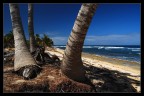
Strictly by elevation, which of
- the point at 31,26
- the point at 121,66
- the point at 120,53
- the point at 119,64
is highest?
the point at 31,26

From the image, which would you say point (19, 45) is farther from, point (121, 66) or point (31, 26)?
point (121, 66)

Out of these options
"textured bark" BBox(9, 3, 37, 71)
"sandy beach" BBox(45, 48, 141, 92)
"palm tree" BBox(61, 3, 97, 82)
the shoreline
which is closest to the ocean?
the shoreline

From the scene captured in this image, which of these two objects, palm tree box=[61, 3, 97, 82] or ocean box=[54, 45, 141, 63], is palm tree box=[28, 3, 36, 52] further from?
ocean box=[54, 45, 141, 63]

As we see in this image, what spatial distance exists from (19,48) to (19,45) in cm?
10

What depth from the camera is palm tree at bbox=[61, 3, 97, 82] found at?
521cm

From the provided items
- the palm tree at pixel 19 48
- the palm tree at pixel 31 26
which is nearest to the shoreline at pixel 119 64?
the palm tree at pixel 31 26

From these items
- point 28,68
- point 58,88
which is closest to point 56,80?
point 58,88

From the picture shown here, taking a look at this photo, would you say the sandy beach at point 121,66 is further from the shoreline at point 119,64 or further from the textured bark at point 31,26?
the textured bark at point 31,26

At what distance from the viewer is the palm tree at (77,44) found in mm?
5211

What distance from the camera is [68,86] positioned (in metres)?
5.84

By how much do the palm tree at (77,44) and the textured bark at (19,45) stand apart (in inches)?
53.5

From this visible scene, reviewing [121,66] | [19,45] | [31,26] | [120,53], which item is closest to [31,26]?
[31,26]

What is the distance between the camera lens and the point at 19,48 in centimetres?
702

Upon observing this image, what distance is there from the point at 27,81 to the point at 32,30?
4017 mm
